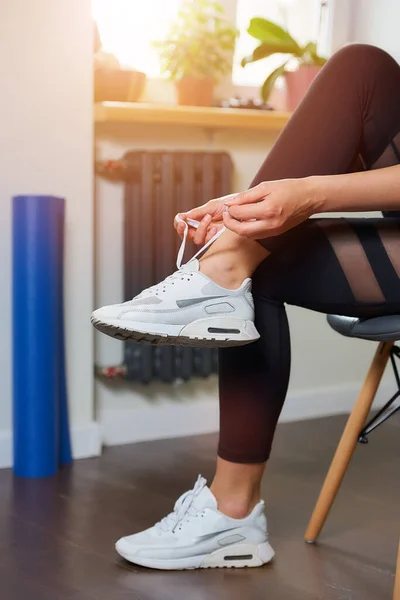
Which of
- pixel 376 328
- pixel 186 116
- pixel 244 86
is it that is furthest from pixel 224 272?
pixel 244 86

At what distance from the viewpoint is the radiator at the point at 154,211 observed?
215 centimetres

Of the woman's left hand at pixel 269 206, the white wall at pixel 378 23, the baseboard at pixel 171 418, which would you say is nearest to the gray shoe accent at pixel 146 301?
the woman's left hand at pixel 269 206

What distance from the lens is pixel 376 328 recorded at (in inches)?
46.5

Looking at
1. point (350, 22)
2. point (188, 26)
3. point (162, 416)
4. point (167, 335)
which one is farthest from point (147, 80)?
point (167, 335)

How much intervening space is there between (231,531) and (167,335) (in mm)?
381

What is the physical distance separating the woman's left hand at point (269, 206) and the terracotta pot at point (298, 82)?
135cm

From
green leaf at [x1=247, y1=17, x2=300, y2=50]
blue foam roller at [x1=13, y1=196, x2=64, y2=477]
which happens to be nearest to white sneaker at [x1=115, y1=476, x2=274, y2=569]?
blue foam roller at [x1=13, y1=196, x2=64, y2=477]

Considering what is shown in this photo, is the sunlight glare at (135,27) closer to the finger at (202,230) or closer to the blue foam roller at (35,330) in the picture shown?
the blue foam roller at (35,330)

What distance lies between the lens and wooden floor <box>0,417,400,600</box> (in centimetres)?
125

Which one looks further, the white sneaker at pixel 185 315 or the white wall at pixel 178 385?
the white wall at pixel 178 385

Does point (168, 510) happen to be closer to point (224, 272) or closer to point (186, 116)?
point (224, 272)

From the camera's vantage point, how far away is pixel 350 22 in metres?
2.63

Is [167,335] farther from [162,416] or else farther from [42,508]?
[162,416]

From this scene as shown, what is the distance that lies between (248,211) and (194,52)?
133cm
